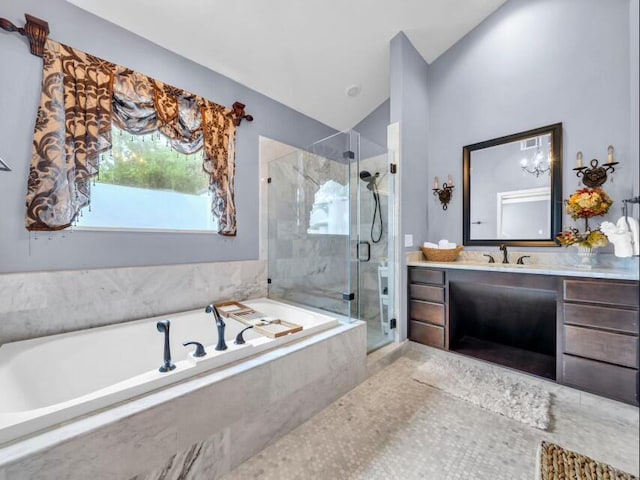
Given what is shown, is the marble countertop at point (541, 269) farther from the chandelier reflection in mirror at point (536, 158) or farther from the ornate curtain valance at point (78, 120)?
the ornate curtain valance at point (78, 120)

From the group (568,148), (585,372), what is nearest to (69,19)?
(568,148)

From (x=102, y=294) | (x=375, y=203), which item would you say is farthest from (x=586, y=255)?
(x=102, y=294)

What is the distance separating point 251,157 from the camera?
2691 millimetres

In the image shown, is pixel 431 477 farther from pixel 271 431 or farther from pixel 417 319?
pixel 417 319

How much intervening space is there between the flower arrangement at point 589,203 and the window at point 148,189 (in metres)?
2.82

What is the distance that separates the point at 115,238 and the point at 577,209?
3298 millimetres

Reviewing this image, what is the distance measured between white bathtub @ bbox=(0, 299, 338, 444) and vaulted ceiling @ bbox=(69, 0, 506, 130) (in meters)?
2.12

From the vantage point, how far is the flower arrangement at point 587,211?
74.5 inches

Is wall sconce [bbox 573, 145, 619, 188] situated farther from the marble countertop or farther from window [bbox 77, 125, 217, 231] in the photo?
window [bbox 77, 125, 217, 231]

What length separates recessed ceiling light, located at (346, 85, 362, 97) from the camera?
307 centimetres

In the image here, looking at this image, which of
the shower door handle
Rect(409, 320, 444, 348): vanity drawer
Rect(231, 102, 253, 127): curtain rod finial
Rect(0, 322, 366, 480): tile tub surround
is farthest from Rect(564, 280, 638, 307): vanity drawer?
Rect(231, 102, 253, 127): curtain rod finial

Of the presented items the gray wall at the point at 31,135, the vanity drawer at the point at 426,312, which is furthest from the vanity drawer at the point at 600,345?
the gray wall at the point at 31,135

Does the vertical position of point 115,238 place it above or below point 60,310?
above

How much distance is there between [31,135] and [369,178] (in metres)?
2.34
